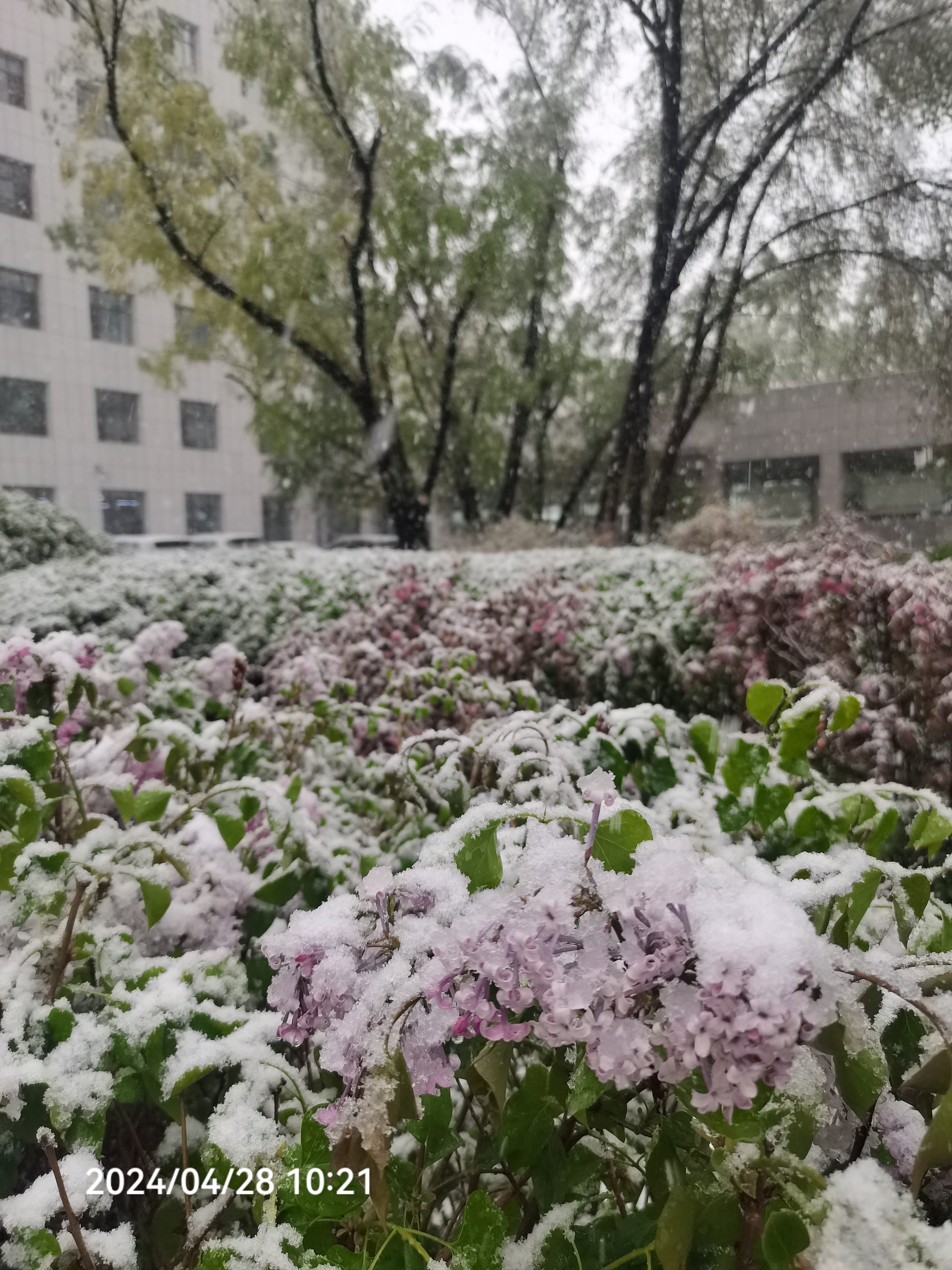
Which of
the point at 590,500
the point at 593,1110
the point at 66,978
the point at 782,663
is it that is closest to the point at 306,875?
the point at 66,978

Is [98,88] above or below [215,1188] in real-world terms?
above

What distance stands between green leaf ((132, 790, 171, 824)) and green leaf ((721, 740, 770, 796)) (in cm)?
72

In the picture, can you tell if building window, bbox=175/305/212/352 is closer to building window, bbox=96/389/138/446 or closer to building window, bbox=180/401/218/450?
building window, bbox=180/401/218/450

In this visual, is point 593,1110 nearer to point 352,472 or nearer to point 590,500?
point 590,500

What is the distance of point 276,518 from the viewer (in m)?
6.93

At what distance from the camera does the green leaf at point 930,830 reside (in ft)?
2.83

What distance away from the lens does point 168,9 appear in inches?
222

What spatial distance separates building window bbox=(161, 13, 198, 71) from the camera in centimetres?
566

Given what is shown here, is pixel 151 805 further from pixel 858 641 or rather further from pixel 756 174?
pixel 756 174

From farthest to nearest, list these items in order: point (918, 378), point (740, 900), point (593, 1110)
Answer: point (918, 378), point (593, 1110), point (740, 900)

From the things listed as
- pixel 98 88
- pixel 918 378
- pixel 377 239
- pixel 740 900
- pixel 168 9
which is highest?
pixel 168 9

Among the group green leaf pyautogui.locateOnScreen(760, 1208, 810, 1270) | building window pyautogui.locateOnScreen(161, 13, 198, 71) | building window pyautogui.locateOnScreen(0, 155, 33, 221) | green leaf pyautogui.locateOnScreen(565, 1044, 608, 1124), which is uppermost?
building window pyautogui.locateOnScreen(161, 13, 198, 71)

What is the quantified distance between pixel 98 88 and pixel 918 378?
552 cm
